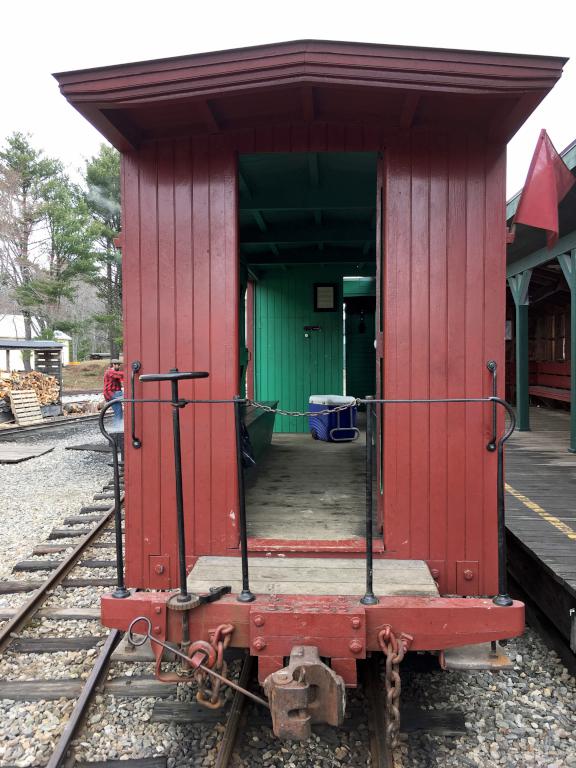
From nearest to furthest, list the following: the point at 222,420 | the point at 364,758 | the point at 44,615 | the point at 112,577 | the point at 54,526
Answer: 1. the point at 364,758
2. the point at 222,420
3. the point at 44,615
4. the point at 112,577
5. the point at 54,526

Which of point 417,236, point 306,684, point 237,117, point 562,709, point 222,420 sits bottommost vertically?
point 562,709

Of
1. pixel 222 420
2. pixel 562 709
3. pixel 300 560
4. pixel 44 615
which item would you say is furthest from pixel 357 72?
pixel 44 615

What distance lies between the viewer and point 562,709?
2.88 meters

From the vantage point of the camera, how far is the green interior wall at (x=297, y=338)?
8.35 meters

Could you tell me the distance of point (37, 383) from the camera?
17719 mm

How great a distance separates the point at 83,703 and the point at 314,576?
133 cm

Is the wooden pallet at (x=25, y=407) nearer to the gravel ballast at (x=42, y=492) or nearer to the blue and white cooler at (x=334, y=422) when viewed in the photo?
the gravel ballast at (x=42, y=492)

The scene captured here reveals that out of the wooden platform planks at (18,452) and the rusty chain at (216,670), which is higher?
the rusty chain at (216,670)

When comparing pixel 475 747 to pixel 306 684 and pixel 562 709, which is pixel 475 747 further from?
pixel 306 684

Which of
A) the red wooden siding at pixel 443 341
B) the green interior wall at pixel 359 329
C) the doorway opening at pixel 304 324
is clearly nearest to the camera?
the red wooden siding at pixel 443 341

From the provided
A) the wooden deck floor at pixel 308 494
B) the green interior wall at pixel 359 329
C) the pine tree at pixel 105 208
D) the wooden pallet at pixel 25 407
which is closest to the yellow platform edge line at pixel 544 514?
the wooden deck floor at pixel 308 494

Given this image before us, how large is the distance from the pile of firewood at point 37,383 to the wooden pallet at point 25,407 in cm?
53

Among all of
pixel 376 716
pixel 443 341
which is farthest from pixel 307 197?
pixel 376 716

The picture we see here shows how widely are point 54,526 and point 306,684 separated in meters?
4.76
